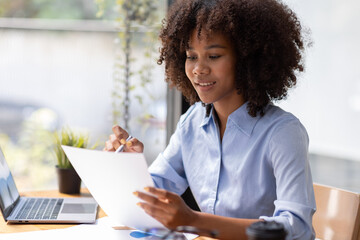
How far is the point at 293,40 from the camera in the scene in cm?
154

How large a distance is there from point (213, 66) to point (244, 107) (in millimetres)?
172

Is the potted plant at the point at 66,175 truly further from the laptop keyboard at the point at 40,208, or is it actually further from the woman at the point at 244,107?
the woman at the point at 244,107

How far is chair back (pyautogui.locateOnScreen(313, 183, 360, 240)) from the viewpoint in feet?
5.04

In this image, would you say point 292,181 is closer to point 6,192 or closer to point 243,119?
point 243,119

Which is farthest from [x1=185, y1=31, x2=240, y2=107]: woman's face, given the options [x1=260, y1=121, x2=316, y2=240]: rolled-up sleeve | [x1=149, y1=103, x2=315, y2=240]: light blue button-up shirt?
[x1=260, y1=121, x2=316, y2=240]: rolled-up sleeve

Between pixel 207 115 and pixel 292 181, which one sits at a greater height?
pixel 207 115

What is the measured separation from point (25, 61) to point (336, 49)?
5.46 ft

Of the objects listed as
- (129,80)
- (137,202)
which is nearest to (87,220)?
(137,202)

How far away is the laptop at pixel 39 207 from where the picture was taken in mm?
1448

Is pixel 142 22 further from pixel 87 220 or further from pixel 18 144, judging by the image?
pixel 87 220

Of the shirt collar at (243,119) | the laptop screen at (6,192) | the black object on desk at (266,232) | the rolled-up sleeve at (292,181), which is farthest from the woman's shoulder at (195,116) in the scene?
the black object on desk at (266,232)

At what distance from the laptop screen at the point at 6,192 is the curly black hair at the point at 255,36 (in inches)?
27.7

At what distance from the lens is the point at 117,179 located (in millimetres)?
1196

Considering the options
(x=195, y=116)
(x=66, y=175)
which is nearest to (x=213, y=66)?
(x=195, y=116)
